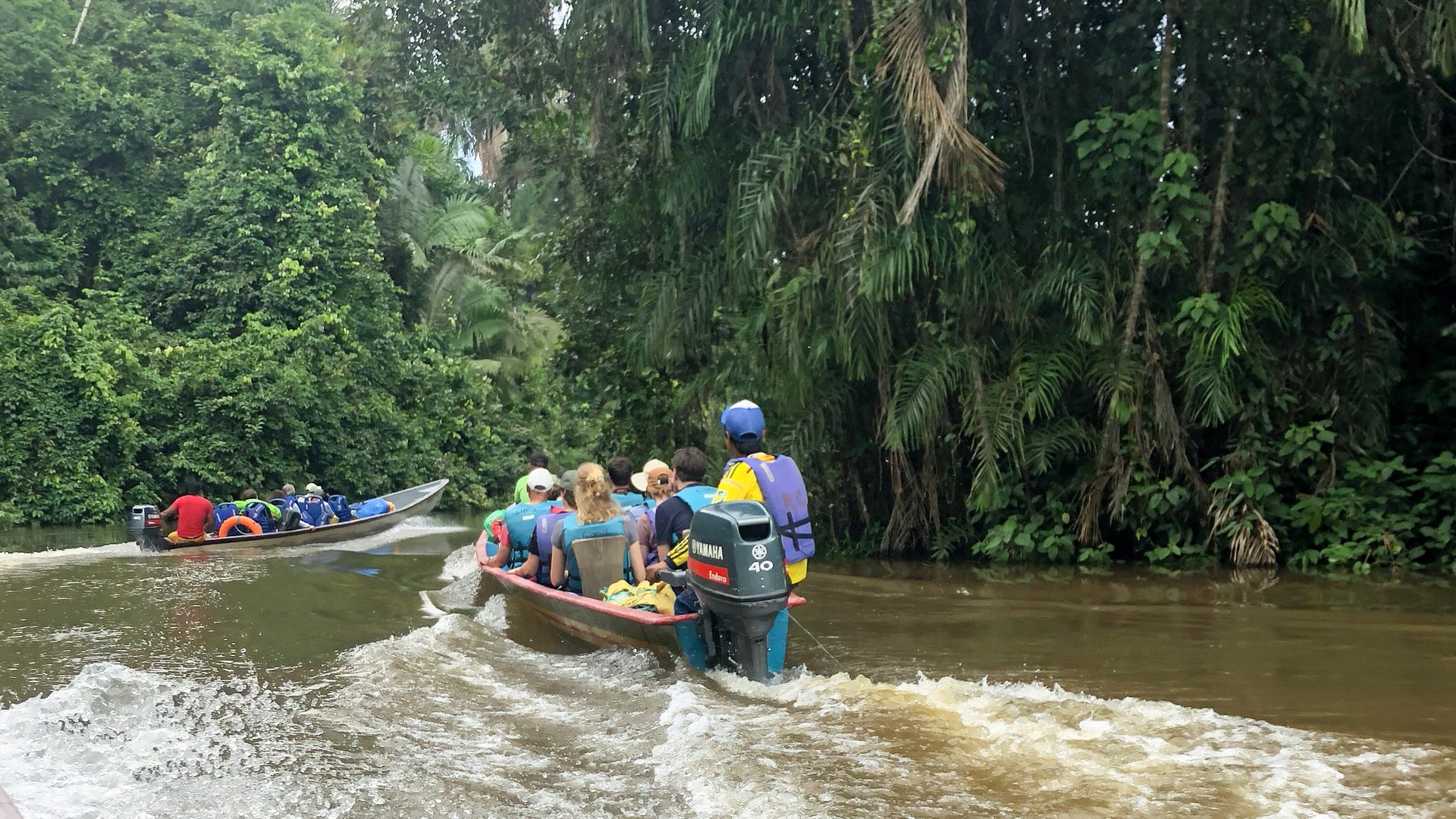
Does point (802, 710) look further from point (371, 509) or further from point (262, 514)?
point (371, 509)

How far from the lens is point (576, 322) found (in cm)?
1567

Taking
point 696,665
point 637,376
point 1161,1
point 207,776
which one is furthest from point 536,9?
point 207,776

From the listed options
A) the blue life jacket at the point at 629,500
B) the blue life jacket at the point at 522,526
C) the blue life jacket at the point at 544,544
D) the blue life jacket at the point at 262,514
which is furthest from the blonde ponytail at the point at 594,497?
the blue life jacket at the point at 262,514

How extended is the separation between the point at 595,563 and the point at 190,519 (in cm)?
922

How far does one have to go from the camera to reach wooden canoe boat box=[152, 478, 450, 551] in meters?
16.2

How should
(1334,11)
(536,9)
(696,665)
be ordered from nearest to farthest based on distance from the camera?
1. (696,665)
2. (1334,11)
3. (536,9)

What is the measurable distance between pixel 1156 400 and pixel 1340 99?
2770 mm

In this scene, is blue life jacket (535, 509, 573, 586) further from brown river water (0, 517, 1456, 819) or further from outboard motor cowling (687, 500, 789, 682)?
outboard motor cowling (687, 500, 789, 682)

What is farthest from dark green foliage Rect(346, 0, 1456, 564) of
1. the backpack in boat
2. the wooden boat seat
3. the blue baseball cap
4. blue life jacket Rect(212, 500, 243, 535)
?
the backpack in boat

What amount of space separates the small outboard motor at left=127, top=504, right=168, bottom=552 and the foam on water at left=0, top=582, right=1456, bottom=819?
890 centimetres

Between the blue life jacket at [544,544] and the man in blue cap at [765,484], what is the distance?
2.91 meters

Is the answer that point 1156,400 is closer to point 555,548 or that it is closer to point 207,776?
point 555,548

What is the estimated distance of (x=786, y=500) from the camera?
684 centimetres

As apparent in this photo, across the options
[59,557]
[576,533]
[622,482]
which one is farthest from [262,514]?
[576,533]
